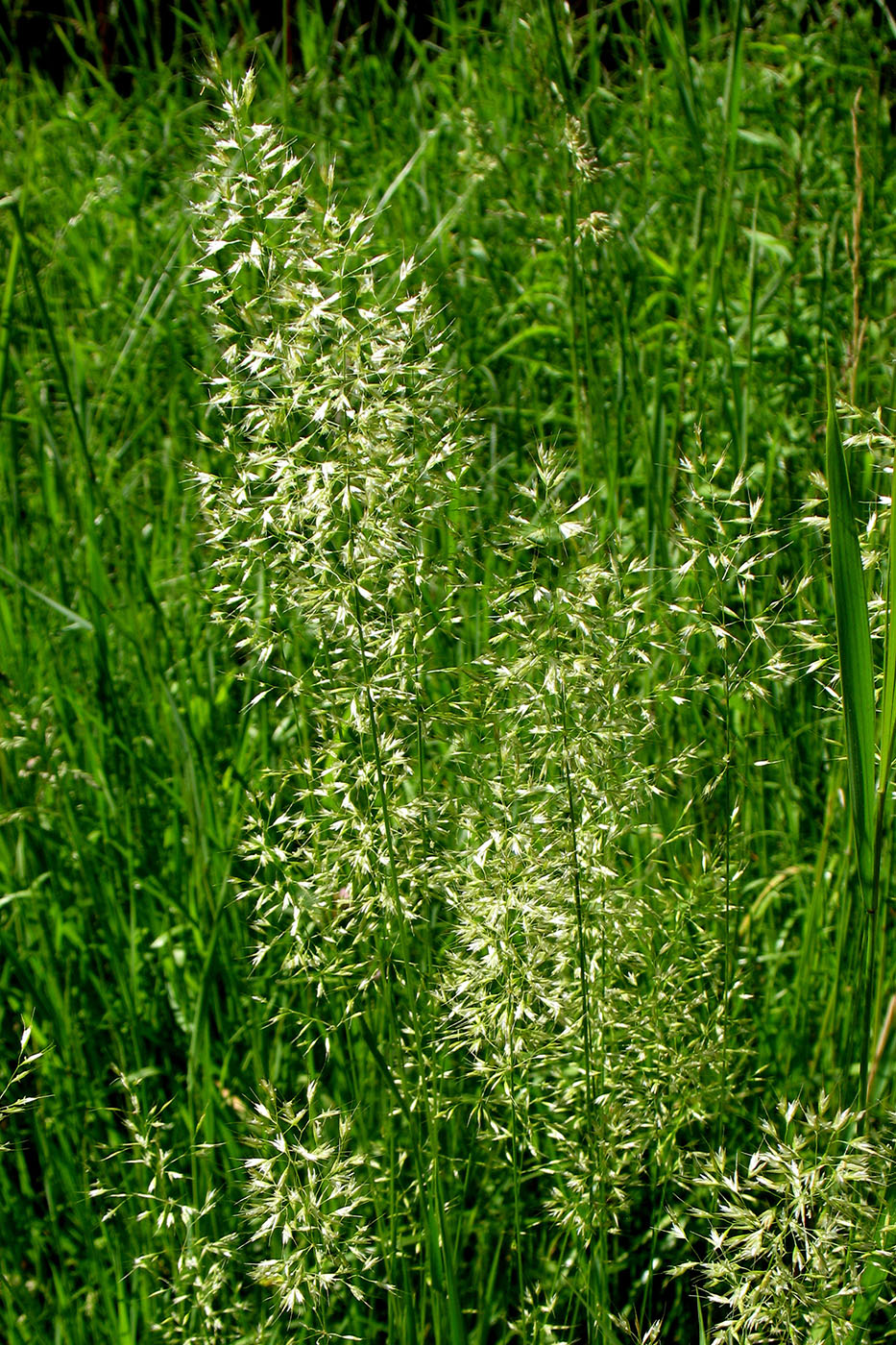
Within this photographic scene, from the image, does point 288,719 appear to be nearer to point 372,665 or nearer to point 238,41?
point 372,665

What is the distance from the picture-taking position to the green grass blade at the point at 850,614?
3.31 feet

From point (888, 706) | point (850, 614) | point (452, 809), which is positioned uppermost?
point (850, 614)

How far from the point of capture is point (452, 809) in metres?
1.24

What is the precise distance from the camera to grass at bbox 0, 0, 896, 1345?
1.13 metres

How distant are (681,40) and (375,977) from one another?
1.66 metres

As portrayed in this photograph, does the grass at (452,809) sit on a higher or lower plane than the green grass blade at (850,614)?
lower

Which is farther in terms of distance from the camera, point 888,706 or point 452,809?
point 452,809

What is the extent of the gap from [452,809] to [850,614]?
1.49 feet

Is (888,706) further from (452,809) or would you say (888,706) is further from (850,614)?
(452,809)

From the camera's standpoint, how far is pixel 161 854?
6.42 feet

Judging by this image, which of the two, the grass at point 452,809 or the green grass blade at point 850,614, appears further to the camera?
the grass at point 452,809

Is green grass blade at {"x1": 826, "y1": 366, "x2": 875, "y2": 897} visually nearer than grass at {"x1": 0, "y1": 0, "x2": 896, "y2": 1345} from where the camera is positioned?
Yes

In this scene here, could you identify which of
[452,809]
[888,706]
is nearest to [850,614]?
[888,706]

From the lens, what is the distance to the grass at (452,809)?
113cm
